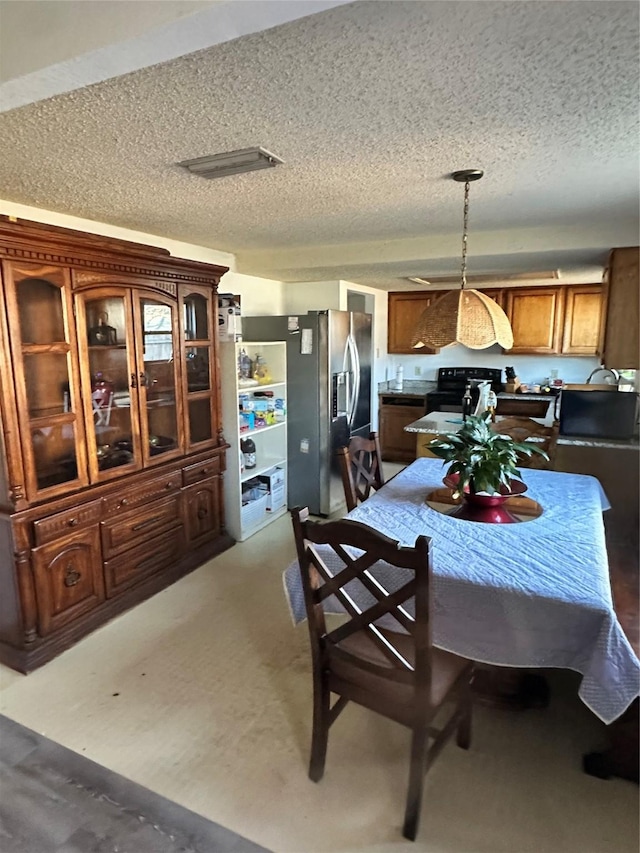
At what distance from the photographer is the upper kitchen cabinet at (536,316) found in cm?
520

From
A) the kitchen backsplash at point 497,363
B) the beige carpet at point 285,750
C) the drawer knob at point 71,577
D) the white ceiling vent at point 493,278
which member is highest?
the white ceiling vent at point 493,278

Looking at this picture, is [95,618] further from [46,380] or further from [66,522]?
[46,380]

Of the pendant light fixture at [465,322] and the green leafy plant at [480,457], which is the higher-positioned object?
the pendant light fixture at [465,322]

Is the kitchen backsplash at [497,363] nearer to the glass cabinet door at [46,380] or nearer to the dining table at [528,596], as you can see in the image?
the dining table at [528,596]

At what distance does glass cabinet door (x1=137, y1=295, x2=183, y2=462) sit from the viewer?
288cm

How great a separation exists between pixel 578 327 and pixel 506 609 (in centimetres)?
443

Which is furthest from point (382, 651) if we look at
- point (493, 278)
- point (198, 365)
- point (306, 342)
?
point (493, 278)

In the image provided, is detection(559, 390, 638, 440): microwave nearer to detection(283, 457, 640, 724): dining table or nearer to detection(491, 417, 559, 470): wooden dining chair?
detection(491, 417, 559, 470): wooden dining chair

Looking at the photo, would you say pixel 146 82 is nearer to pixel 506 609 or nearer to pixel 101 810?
pixel 506 609

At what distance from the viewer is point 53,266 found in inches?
91.7

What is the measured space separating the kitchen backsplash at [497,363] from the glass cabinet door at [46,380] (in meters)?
4.28

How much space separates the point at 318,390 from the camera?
4.08m

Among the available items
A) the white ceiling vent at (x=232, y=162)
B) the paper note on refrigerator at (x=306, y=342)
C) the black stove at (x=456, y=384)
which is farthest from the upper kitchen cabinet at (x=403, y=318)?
the white ceiling vent at (x=232, y=162)

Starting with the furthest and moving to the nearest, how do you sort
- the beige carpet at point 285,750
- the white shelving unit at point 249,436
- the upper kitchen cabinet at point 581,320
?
1. the upper kitchen cabinet at point 581,320
2. the white shelving unit at point 249,436
3. the beige carpet at point 285,750
